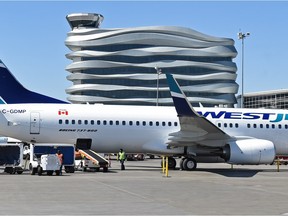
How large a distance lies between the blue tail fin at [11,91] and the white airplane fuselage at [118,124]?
1028mm

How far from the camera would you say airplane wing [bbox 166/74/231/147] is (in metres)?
29.7

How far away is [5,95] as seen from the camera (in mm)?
32625

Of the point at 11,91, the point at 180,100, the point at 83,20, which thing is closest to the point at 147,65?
the point at 83,20

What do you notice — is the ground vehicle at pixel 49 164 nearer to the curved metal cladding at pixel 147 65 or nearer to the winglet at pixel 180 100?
the winglet at pixel 180 100

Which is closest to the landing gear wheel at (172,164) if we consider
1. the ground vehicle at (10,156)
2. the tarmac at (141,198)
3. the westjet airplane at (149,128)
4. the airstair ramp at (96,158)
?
the westjet airplane at (149,128)

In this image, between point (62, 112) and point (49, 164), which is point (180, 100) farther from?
point (49, 164)

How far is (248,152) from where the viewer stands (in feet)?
101

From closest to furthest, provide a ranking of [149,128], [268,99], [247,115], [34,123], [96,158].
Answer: [34,123], [96,158], [149,128], [247,115], [268,99]

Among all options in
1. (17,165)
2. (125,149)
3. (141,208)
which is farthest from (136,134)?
(141,208)

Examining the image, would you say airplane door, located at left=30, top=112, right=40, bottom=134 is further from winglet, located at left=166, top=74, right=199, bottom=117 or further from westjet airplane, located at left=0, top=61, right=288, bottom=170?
winglet, located at left=166, top=74, right=199, bottom=117

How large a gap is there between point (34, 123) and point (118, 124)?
16.0 feet

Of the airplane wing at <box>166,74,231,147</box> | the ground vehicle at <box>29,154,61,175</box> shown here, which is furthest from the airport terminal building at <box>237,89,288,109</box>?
the ground vehicle at <box>29,154,61,175</box>

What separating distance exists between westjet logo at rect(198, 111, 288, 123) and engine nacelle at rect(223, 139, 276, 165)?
3415mm

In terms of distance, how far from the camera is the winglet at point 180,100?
2959 centimetres
